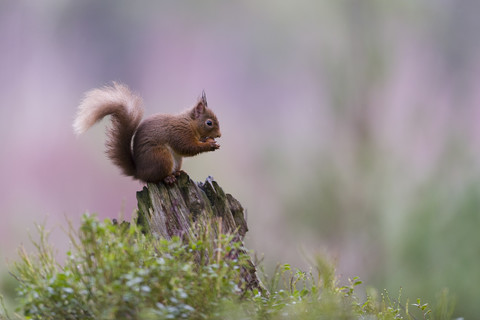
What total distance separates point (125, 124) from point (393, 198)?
11.3ft

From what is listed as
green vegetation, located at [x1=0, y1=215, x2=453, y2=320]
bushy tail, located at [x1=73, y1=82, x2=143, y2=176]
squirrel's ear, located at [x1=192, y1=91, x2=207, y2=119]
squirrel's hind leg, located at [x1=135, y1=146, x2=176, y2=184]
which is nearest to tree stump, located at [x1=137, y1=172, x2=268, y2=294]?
squirrel's hind leg, located at [x1=135, y1=146, x2=176, y2=184]

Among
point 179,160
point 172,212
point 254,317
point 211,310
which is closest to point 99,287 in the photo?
point 211,310

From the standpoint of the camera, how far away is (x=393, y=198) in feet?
17.5

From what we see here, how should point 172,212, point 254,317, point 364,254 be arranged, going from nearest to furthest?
point 254,317
point 172,212
point 364,254

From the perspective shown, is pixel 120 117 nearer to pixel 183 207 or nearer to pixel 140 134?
pixel 140 134

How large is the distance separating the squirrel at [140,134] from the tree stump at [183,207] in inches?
2.1

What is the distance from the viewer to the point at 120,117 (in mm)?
2461

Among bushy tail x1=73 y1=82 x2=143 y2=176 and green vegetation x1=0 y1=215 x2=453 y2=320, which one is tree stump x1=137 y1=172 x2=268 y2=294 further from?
green vegetation x1=0 y1=215 x2=453 y2=320

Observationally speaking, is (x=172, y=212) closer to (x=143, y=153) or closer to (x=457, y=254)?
(x=143, y=153)

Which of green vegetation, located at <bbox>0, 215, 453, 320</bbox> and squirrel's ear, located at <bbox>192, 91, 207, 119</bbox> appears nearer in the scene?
green vegetation, located at <bbox>0, 215, 453, 320</bbox>

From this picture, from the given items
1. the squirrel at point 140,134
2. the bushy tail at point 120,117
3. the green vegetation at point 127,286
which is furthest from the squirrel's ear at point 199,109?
the green vegetation at point 127,286

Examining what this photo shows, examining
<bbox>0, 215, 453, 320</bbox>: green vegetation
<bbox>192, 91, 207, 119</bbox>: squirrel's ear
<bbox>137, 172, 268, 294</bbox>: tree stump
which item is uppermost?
<bbox>192, 91, 207, 119</bbox>: squirrel's ear

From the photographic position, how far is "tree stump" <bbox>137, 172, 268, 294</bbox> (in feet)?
7.59

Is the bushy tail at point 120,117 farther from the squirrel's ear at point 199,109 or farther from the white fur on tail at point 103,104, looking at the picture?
the squirrel's ear at point 199,109
